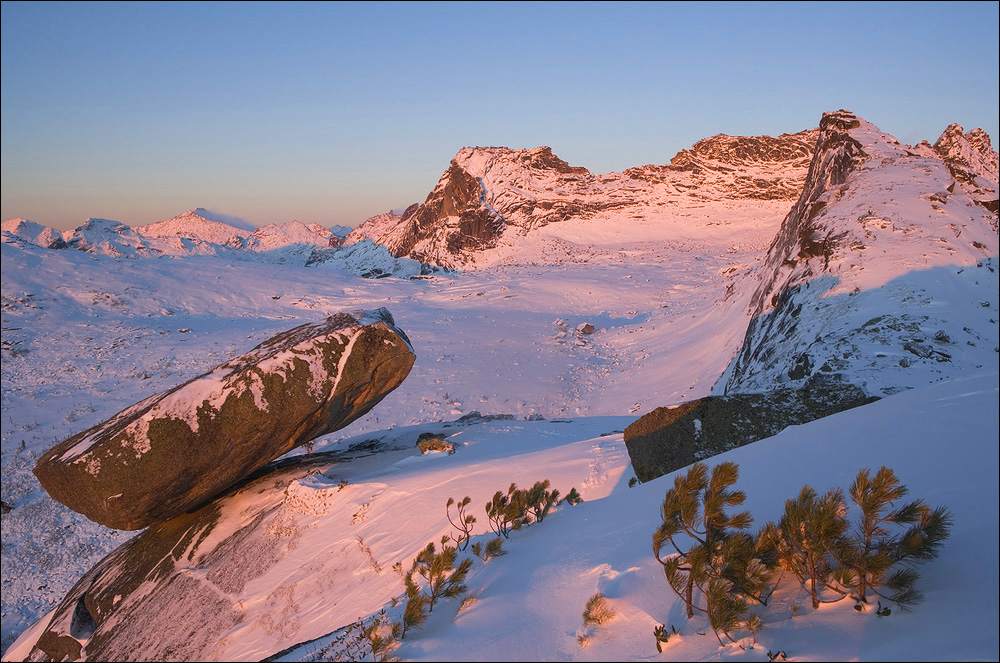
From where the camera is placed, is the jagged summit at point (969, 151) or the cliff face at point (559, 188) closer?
the jagged summit at point (969, 151)

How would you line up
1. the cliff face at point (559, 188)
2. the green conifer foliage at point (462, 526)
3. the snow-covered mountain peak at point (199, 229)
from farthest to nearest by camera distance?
the snow-covered mountain peak at point (199, 229) < the cliff face at point (559, 188) < the green conifer foliage at point (462, 526)

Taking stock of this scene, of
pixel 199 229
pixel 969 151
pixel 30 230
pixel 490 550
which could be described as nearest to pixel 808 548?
pixel 490 550

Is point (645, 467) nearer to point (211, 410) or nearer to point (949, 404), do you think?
point (949, 404)

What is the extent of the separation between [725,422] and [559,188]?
66.3 metres

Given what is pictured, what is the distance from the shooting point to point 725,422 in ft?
22.5

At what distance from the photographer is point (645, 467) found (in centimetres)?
650

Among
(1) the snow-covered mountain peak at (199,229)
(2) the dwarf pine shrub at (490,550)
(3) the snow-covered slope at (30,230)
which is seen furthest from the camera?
(1) the snow-covered mountain peak at (199,229)

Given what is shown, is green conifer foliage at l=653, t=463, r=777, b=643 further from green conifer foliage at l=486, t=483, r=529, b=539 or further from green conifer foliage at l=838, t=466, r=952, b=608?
green conifer foliage at l=486, t=483, r=529, b=539

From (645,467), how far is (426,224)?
6530 centimetres

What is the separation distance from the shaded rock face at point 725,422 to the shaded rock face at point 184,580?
183 inches

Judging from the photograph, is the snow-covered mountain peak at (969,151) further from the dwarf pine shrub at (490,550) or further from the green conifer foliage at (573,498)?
the dwarf pine shrub at (490,550)

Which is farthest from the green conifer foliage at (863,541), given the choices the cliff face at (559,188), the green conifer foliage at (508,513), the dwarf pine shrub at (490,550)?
the cliff face at (559,188)

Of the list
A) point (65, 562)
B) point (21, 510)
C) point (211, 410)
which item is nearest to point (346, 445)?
point (211, 410)

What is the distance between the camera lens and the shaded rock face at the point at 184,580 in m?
6.91
